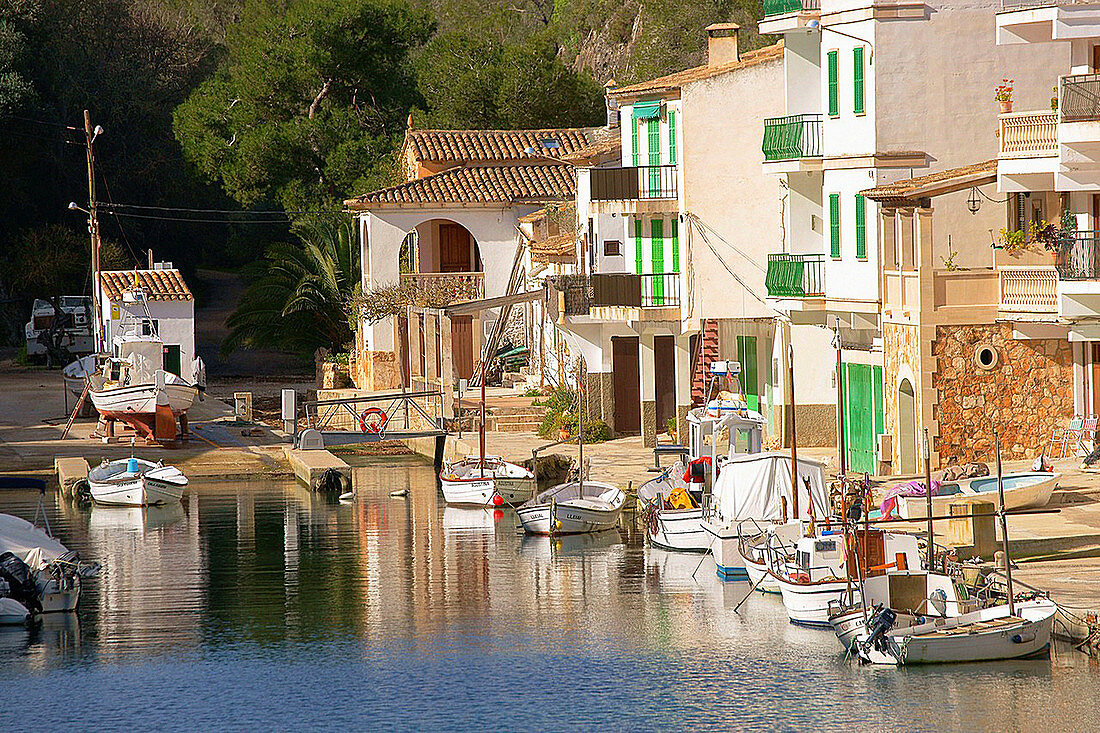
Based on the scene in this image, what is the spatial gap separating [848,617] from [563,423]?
2356 cm

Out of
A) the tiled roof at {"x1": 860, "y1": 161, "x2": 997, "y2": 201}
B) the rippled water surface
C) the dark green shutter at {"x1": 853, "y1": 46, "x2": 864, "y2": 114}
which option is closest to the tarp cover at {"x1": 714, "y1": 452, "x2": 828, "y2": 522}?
the rippled water surface

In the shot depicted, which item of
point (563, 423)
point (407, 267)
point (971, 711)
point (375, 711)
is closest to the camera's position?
point (971, 711)

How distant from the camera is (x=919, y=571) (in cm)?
2761

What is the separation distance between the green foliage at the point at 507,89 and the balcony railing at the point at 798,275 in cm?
3393

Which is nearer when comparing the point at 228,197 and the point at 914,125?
the point at 914,125

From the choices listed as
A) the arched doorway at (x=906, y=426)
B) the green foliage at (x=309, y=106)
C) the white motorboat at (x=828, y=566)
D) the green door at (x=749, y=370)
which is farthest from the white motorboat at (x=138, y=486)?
the green foliage at (x=309, y=106)

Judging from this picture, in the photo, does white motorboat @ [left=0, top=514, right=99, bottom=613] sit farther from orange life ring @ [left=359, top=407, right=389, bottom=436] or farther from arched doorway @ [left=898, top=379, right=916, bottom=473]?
orange life ring @ [left=359, top=407, right=389, bottom=436]

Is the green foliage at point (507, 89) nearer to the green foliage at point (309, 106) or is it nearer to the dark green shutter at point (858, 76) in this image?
the green foliage at point (309, 106)

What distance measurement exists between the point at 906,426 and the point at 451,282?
28.9 m

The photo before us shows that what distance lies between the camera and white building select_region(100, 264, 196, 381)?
2522 inches

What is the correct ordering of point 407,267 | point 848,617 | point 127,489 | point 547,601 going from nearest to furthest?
point 848,617 → point 547,601 → point 127,489 → point 407,267

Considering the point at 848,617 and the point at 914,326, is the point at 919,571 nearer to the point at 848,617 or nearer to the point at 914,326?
the point at 848,617

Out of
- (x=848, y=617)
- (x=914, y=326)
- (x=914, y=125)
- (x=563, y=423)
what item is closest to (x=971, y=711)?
(x=848, y=617)

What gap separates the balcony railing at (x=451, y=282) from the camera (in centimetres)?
6297
